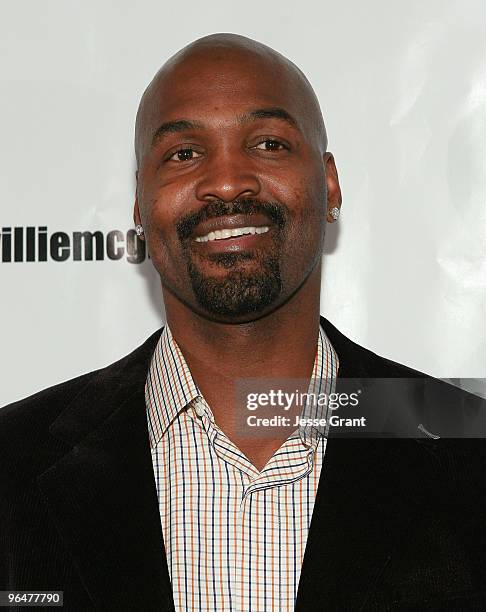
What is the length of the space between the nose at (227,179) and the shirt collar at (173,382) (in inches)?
9.8

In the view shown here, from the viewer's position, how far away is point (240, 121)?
138cm

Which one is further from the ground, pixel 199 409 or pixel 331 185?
pixel 331 185

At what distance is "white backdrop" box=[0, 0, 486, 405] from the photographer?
1.70 m

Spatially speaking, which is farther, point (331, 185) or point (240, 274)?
point (331, 185)

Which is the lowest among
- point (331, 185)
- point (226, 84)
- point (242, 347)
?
point (242, 347)

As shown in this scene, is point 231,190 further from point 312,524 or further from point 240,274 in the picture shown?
point 312,524

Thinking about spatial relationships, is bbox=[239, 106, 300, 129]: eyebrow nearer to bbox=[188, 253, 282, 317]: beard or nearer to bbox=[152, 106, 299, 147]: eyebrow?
bbox=[152, 106, 299, 147]: eyebrow

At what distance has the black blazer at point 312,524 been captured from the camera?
3.93 ft

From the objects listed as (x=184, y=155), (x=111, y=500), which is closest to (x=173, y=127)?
(x=184, y=155)

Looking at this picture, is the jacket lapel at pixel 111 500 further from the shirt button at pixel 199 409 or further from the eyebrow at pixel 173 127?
the eyebrow at pixel 173 127

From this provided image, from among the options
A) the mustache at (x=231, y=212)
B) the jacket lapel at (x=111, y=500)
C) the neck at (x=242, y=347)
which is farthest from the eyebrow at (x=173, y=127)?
the jacket lapel at (x=111, y=500)

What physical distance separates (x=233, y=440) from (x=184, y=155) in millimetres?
421

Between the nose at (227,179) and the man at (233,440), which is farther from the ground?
the nose at (227,179)

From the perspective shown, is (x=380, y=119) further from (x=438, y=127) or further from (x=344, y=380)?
(x=344, y=380)
